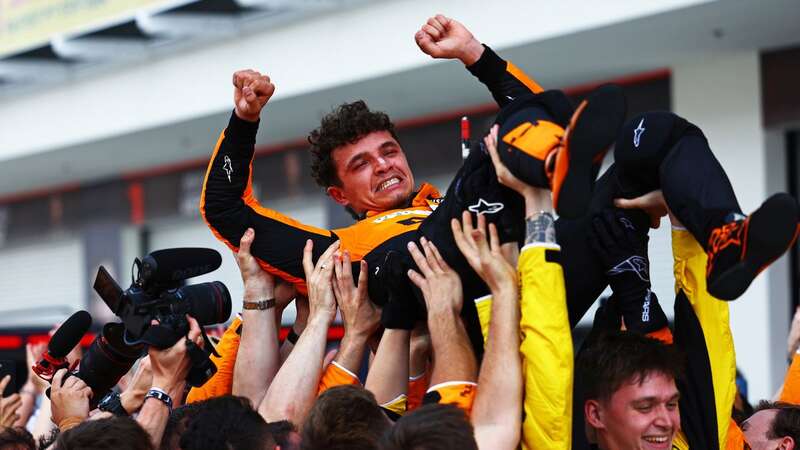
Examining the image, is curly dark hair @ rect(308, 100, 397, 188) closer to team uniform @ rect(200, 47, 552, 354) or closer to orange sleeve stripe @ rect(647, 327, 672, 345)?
team uniform @ rect(200, 47, 552, 354)

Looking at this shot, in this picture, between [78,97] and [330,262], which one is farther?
[78,97]

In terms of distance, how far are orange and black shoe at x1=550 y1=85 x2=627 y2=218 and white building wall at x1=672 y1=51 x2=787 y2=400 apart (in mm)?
7162

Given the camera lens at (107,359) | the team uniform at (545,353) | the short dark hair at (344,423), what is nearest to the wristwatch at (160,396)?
the camera lens at (107,359)

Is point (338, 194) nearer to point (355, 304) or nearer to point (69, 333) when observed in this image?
point (355, 304)

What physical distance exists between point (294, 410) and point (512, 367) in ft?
3.21

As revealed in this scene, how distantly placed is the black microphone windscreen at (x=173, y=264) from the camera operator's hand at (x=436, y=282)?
75 centimetres

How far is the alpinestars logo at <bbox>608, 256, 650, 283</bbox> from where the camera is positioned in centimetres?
379

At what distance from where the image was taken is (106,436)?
335 centimetres

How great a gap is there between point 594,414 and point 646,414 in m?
0.18

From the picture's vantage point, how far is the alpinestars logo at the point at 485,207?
3.71m

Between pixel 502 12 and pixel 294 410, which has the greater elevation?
pixel 502 12

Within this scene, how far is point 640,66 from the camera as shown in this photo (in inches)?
433

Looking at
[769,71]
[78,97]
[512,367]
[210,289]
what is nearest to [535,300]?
[512,367]

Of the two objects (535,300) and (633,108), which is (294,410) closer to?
(535,300)
